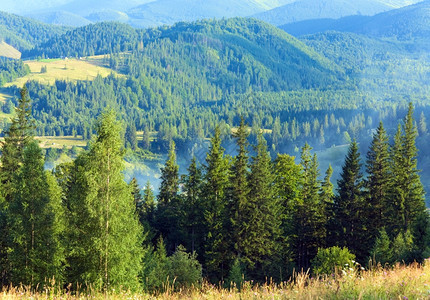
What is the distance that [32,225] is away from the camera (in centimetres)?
2531

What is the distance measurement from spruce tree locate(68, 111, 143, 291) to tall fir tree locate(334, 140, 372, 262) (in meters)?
27.4

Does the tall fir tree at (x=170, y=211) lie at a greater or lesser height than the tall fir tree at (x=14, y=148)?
lesser

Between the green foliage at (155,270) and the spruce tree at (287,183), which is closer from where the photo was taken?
the green foliage at (155,270)

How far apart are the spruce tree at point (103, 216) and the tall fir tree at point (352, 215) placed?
2744 cm

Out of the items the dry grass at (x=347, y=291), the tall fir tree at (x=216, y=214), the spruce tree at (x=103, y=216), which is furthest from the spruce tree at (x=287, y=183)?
the dry grass at (x=347, y=291)

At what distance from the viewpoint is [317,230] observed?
4656 centimetres

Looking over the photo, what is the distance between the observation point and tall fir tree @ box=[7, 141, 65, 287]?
82.0ft

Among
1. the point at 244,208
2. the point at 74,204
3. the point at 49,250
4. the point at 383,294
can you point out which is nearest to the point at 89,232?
the point at 74,204

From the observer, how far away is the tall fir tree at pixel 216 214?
43.1m

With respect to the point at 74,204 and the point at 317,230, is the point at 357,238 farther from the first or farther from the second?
the point at 74,204

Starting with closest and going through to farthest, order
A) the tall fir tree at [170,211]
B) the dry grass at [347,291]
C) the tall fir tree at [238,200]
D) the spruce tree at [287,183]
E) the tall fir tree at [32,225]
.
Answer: the dry grass at [347,291], the tall fir tree at [32,225], the tall fir tree at [238,200], the spruce tree at [287,183], the tall fir tree at [170,211]

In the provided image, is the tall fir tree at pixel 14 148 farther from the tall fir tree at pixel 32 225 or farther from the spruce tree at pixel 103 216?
the spruce tree at pixel 103 216

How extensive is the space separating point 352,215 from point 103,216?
29.6m

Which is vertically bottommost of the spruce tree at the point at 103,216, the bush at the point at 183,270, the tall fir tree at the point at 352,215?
the bush at the point at 183,270
